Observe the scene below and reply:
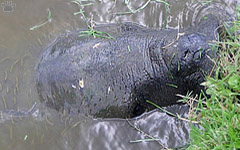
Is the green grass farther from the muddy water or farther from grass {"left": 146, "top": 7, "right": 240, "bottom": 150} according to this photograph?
the muddy water

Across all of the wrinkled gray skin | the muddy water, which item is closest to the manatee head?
the wrinkled gray skin

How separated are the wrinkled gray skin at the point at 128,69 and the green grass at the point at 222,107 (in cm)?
12

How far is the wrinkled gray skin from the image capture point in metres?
2.71

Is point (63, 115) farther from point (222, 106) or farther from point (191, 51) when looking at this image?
point (222, 106)

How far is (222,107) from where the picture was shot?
2.50 metres

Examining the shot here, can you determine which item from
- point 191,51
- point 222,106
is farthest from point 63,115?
point 222,106

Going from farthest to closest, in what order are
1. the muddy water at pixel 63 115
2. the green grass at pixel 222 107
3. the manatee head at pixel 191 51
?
the muddy water at pixel 63 115 < the manatee head at pixel 191 51 < the green grass at pixel 222 107

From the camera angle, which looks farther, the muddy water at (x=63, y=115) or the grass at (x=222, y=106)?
the muddy water at (x=63, y=115)

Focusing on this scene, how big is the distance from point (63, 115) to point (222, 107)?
1.49 m

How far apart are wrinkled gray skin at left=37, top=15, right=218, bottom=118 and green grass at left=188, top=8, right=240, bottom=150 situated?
124 mm

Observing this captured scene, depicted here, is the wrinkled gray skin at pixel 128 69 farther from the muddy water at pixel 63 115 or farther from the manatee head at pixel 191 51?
the muddy water at pixel 63 115

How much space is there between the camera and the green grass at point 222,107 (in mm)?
2420

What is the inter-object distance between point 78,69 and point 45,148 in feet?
2.92

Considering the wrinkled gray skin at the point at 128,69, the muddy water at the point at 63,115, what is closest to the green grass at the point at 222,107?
the wrinkled gray skin at the point at 128,69
